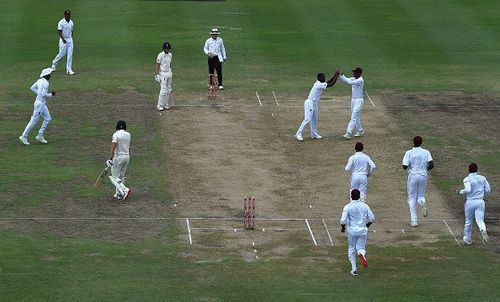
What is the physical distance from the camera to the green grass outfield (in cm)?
2812

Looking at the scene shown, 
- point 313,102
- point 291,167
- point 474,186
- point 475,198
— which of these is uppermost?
point 474,186

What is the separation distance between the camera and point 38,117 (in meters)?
38.4

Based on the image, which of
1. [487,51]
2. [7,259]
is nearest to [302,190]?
[7,259]

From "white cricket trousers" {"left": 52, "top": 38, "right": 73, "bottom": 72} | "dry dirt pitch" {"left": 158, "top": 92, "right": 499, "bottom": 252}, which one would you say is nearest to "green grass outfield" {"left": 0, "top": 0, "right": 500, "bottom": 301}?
"white cricket trousers" {"left": 52, "top": 38, "right": 73, "bottom": 72}

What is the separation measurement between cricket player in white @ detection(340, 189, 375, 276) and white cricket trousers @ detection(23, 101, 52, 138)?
488 inches

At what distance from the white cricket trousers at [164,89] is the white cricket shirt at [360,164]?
1109 cm

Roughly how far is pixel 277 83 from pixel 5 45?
10.8m

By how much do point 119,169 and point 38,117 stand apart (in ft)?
17.7

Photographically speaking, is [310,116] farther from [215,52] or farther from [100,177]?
[100,177]

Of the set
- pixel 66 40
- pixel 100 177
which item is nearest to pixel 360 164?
pixel 100 177

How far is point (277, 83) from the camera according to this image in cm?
4650

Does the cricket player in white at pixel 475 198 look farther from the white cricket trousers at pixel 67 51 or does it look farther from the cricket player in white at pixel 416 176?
the white cricket trousers at pixel 67 51

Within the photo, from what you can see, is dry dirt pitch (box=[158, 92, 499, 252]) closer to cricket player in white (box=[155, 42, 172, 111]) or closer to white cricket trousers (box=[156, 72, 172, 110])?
white cricket trousers (box=[156, 72, 172, 110])

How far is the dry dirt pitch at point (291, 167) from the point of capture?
32125mm
